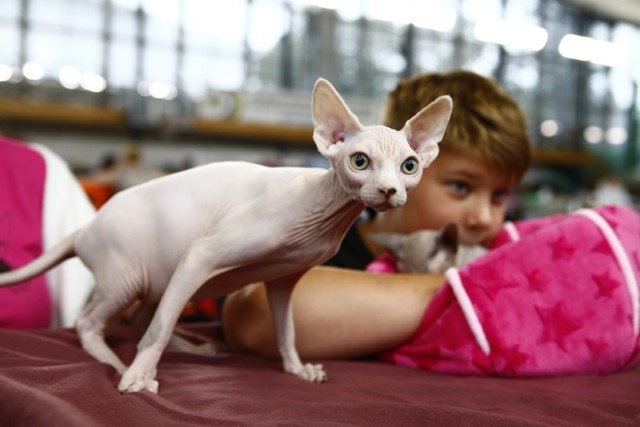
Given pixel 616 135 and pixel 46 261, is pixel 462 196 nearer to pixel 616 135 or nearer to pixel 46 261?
pixel 46 261

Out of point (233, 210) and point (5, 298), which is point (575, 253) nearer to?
point (233, 210)

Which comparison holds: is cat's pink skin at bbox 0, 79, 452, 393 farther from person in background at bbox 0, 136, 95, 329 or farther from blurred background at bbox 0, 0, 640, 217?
blurred background at bbox 0, 0, 640, 217

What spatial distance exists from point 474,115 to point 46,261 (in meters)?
0.75

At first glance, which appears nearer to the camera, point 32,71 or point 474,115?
point 474,115

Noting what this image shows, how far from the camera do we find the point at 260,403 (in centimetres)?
60

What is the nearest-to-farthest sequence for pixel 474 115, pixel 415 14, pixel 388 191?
1. pixel 388 191
2. pixel 474 115
3. pixel 415 14

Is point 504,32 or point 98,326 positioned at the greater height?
point 504,32

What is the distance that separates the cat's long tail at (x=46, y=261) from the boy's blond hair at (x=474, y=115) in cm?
56

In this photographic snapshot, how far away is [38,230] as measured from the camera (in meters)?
1.15

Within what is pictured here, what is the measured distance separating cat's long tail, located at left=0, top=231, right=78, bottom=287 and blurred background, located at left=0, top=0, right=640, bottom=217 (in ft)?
15.2

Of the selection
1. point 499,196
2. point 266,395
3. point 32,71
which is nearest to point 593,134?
point 32,71

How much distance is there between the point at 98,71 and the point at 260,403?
8025 millimetres

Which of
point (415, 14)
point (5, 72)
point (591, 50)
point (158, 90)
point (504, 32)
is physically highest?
point (415, 14)

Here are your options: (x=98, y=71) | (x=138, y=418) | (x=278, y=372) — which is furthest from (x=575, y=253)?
(x=98, y=71)
